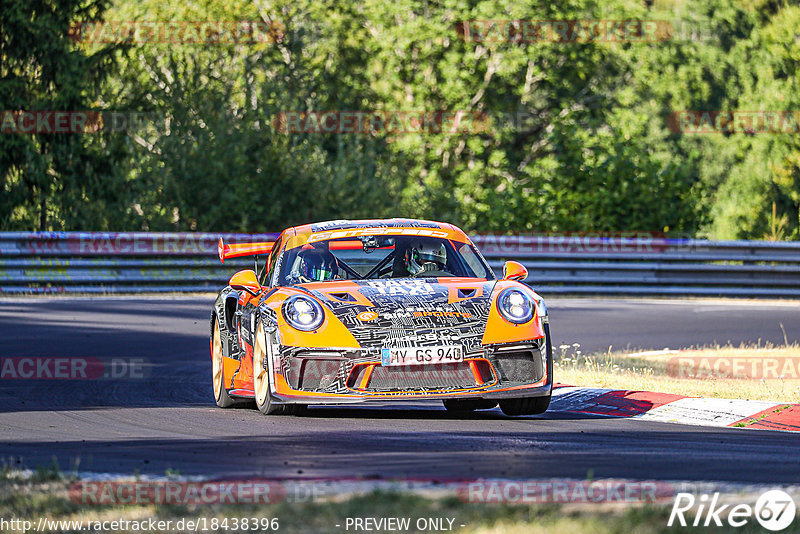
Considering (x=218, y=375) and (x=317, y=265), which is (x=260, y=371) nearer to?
(x=317, y=265)

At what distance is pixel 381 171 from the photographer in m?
33.5

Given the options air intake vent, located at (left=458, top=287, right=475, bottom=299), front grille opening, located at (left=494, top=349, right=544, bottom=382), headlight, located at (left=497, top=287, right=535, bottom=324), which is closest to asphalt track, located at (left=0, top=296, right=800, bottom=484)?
front grille opening, located at (left=494, top=349, right=544, bottom=382)

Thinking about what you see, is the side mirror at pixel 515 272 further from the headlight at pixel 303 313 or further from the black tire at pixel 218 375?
the black tire at pixel 218 375

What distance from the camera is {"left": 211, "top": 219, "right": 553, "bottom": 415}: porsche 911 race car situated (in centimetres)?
896

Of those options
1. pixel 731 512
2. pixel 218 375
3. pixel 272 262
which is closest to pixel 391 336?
pixel 272 262

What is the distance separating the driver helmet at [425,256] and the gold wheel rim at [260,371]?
1284 millimetres

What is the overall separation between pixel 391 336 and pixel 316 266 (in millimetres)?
1324

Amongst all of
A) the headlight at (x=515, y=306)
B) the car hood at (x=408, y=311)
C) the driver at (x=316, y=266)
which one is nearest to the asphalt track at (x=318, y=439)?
the car hood at (x=408, y=311)

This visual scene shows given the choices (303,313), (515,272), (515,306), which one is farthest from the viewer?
(515,272)

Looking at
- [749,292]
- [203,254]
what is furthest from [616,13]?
[203,254]

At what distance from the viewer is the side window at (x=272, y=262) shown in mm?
10348

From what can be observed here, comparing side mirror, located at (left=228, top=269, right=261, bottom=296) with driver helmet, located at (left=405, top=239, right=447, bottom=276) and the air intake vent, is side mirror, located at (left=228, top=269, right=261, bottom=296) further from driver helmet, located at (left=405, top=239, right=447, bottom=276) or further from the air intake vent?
the air intake vent

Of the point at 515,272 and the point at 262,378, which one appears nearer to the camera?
the point at 262,378

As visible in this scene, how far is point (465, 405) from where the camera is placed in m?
10.1
